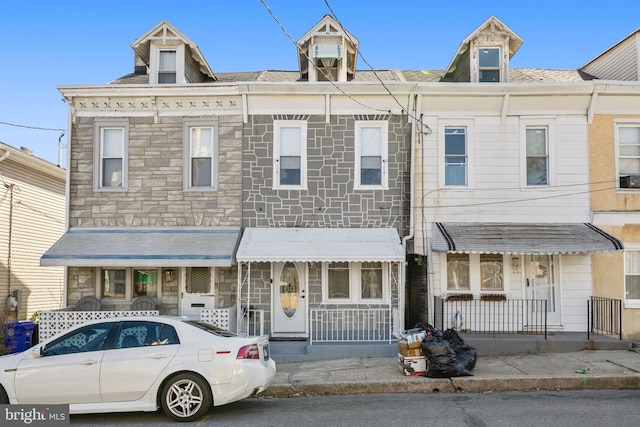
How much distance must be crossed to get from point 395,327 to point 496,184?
13.6 ft

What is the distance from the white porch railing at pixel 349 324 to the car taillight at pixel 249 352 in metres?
4.95

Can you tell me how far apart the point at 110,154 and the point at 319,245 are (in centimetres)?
567

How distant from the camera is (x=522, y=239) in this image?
42.3 ft

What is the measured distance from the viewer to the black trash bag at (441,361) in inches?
390

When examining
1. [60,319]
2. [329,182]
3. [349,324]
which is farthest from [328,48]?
[60,319]

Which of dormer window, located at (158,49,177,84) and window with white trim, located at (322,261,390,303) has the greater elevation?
dormer window, located at (158,49,177,84)

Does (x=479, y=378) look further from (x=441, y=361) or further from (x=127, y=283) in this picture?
(x=127, y=283)

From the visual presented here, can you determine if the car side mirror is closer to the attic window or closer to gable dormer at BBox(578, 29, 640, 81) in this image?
the attic window

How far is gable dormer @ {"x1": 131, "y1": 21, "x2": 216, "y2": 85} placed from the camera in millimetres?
14289

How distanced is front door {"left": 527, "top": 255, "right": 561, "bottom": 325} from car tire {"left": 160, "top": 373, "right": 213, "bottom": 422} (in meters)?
8.87

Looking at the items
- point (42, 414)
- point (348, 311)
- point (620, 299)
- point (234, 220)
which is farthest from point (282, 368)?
point (620, 299)

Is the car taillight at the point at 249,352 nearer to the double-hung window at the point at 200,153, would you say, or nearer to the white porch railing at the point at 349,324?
the white porch railing at the point at 349,324

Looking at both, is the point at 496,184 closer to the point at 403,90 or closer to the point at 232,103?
the point at 403,90

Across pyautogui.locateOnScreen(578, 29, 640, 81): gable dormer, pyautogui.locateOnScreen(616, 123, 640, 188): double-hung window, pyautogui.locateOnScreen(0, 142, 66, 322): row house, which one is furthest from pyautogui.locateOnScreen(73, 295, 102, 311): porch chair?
pyautogui.locateOnScreen(578, 29, 640, 81): gable dormer
